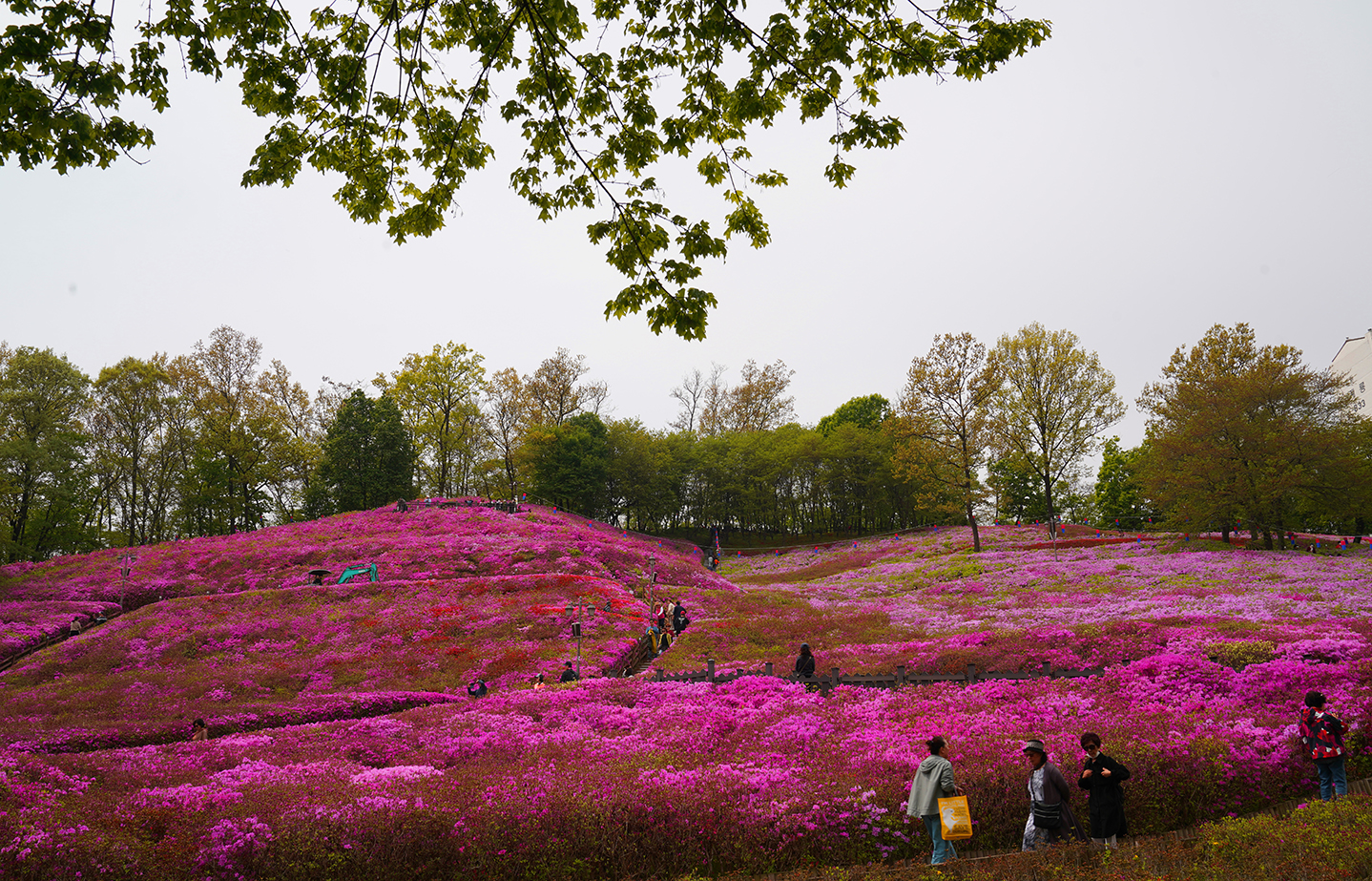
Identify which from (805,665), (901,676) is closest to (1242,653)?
(901,676)

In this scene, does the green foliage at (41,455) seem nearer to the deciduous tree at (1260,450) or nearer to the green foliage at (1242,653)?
the green foliage at (1242,653)

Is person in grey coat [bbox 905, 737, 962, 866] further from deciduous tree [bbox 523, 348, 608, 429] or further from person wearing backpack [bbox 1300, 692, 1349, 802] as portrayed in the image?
deciduous tree [bbox 523, 348, 608, 429]

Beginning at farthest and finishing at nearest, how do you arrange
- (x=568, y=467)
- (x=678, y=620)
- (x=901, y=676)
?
(x=568, y=467), (x=678, y=620), (x=901, y=676)

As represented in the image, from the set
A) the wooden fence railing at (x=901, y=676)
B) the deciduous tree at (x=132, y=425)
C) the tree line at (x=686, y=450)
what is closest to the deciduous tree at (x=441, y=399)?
the tree line at (x=686, y=450)

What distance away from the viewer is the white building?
5525cm

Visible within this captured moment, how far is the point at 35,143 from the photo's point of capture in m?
5.51

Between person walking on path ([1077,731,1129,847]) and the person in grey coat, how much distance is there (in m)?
1.46

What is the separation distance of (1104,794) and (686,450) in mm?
65814

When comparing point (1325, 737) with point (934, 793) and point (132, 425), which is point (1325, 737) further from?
point (132, 425)

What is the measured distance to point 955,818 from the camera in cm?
696

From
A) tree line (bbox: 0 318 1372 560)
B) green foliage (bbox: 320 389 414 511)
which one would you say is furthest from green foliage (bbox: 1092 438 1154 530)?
green foliage (bbox: 320 389 414 511)

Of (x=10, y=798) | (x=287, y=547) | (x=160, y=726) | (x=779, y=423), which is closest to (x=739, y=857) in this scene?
(x=10, y=798)

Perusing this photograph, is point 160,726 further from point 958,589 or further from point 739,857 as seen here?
point 958,589

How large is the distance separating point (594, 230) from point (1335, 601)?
27021mm
